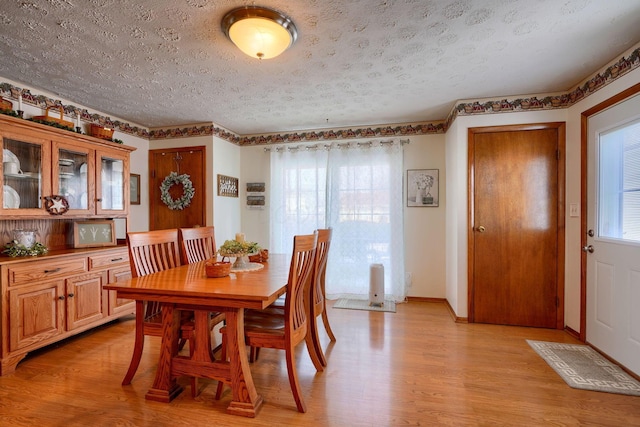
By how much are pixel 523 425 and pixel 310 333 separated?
1319 millimetres

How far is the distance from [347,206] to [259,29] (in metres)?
2.65

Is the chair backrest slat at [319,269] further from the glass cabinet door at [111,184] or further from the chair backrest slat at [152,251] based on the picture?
the glass cabinet door at [111,184]

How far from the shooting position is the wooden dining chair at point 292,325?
1.76 meters

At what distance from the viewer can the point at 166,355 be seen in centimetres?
186

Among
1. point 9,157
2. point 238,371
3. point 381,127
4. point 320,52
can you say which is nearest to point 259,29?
point 320,52

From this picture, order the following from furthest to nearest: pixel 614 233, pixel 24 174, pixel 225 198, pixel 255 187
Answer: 1. pixel 255 187
2. pixel 225 198
3. pixel 24 174
4. pixel 614 233

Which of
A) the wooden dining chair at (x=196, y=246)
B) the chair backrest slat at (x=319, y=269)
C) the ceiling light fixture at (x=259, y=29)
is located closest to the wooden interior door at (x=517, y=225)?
the chair backrest slat at (x=319, y=269)

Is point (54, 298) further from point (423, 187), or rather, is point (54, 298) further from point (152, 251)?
point (423, 187)

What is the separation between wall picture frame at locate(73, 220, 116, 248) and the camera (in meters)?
2.94

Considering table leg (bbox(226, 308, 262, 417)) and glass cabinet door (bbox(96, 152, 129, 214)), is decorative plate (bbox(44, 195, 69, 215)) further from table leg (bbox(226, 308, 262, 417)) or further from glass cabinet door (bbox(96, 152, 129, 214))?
table leg (bbox(226, 308, 262, 417))

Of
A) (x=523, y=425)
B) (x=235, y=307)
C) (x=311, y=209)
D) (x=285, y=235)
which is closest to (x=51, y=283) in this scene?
(x=235, y=307)

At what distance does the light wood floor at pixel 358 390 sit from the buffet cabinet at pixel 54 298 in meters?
0.18

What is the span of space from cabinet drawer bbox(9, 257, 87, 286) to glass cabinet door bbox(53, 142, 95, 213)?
1.69 feet

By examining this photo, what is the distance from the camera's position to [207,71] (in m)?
2.49
